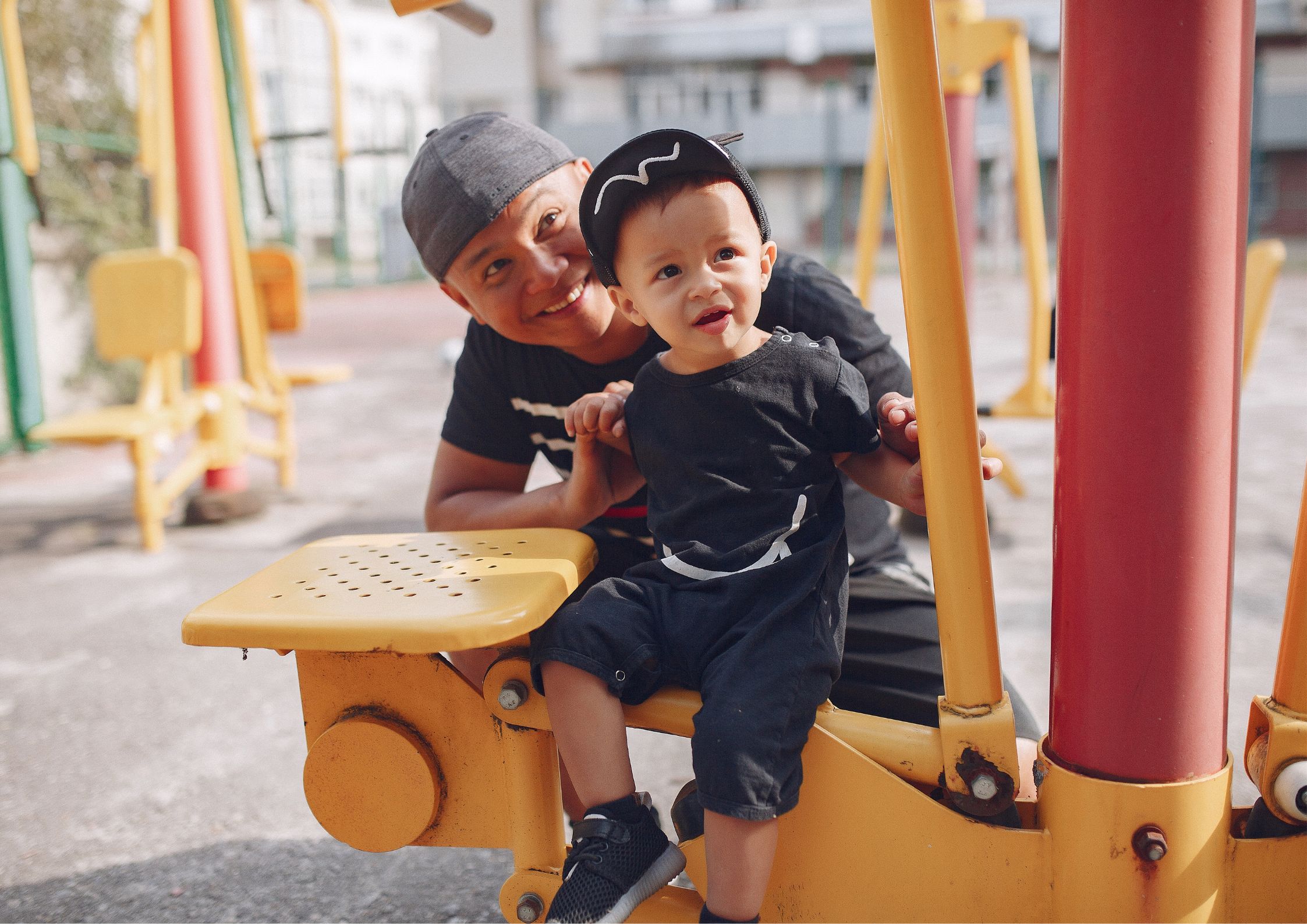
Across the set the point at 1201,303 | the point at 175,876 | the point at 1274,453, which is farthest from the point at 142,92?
the point at 1274,453

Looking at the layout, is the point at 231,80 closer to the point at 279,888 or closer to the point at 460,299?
the point at 460,299

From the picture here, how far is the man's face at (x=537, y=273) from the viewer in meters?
1.37

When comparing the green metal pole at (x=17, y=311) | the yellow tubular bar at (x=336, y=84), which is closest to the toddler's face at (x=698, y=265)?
the yellow tubular bar at (x=336, y=84)

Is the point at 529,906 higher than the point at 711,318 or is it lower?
lower

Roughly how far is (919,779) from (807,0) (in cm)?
2572

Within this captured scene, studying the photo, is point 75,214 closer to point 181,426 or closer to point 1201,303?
point 181,426

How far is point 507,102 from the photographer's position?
25.9 meters

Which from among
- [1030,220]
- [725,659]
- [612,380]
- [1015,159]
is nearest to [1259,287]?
[1030,220]

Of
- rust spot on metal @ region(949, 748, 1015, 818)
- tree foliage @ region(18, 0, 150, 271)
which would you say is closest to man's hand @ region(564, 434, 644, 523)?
rust spot on metal @ region(949, 748, 1015, 818)

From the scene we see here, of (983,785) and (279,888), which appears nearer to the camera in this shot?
(983,785)

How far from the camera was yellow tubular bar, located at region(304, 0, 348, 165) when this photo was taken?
13.5ft

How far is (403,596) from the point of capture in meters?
1.06

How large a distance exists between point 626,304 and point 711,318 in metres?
0.12

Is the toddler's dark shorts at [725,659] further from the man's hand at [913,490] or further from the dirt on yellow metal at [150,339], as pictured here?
the dirt on yellow metal at [150,339]
